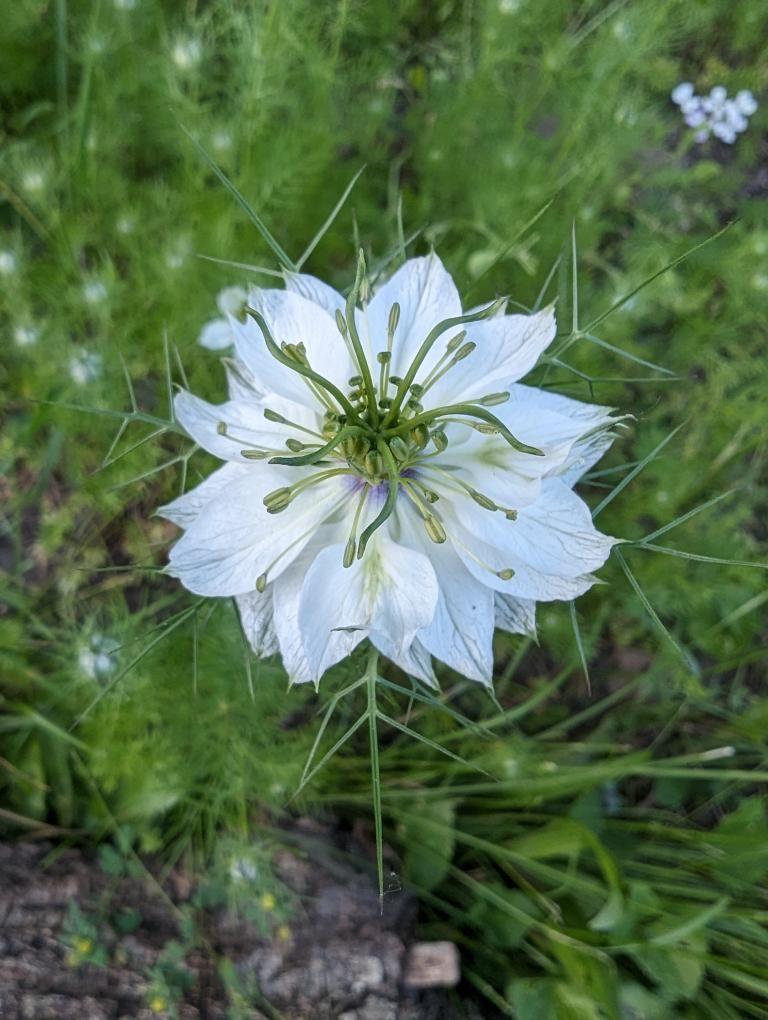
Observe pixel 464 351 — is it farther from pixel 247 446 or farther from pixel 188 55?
pixel 188 55

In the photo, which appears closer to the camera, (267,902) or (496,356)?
(496,356)

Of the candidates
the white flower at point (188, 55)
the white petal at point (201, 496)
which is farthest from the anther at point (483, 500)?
the white flower at point (188, 55)

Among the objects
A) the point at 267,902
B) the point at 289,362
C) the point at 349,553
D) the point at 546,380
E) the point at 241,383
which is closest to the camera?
the point at 289,362

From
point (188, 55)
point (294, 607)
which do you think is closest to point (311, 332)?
point (294, 607)

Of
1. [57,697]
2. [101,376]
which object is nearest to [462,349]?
[101,376]

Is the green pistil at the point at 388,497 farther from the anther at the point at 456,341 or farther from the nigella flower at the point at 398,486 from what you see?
the anther at the point at 456,341

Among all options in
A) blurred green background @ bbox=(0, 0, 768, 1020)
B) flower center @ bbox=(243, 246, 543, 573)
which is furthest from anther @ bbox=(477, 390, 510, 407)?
blurred green background @ bbox=(0, 0, 768, 1020)

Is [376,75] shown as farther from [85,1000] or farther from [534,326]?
[85,1000]
